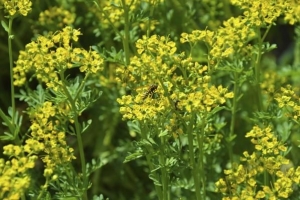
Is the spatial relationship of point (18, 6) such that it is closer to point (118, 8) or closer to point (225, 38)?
point (118, 8)

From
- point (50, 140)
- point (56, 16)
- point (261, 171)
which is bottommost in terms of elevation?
point (261, 171)

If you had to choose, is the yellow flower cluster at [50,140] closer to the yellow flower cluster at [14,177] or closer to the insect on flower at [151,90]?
the yellow flower cluster at [14,177]

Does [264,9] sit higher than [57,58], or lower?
higher

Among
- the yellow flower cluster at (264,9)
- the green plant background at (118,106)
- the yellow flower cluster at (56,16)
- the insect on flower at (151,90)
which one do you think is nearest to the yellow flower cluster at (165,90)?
the insect on flower at (151,90)

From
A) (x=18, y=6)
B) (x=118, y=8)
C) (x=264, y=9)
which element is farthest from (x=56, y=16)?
(x=264, y=9)

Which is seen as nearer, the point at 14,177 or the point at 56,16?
the point at 14,177

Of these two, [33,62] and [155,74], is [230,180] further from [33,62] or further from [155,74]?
[33,62]

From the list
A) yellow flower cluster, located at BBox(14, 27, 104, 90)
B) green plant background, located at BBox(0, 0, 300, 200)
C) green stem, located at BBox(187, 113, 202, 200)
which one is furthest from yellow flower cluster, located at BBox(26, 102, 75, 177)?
green plant background, located at BBox(0, 0, 300, 200)
